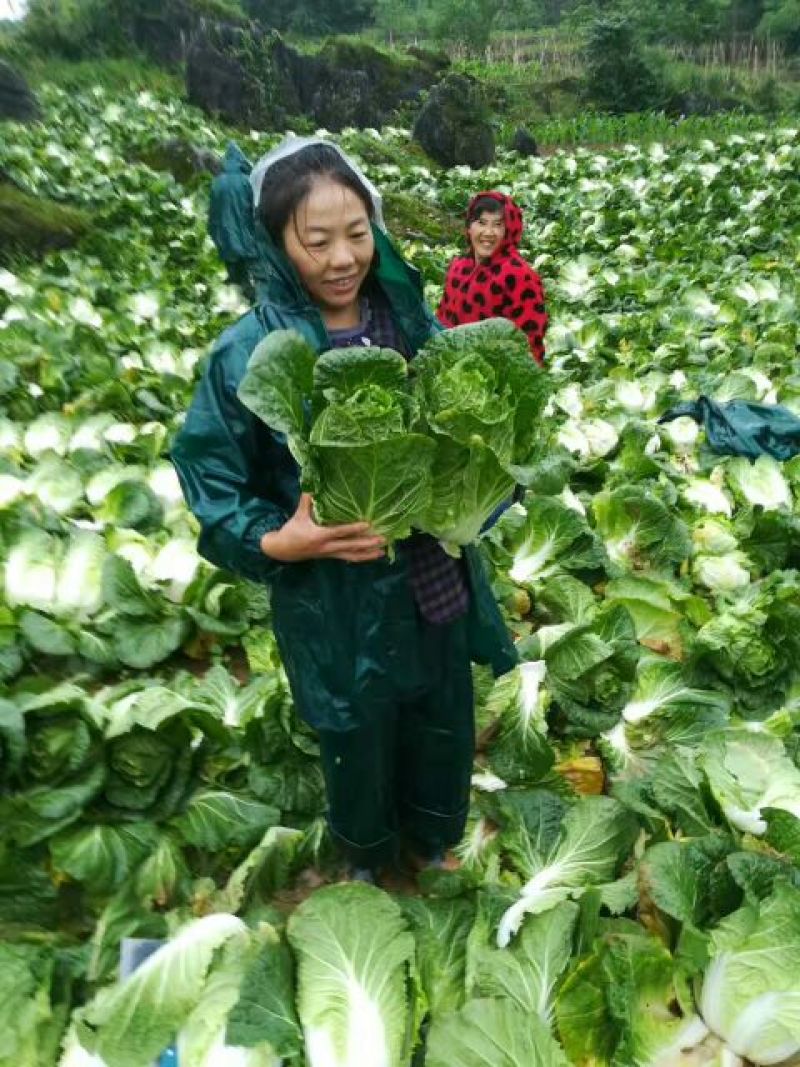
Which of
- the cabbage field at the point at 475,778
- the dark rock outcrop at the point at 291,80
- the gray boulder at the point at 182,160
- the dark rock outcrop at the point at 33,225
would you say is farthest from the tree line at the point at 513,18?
the cabbage field at the point at 475,778

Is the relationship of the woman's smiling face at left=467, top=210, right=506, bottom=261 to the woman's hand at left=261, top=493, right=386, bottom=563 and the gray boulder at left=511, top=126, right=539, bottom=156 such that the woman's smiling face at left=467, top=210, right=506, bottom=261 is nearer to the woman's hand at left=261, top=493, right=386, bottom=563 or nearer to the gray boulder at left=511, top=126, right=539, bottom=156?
the woman's hand at left=261, top=493, right=386, bottom=563

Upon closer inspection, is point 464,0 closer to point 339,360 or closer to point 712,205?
point 712,205

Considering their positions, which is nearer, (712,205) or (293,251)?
(293,251)

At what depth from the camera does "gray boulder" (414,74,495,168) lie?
16.6 m

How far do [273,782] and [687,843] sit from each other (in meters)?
1.28

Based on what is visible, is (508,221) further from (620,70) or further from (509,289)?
(620,70)

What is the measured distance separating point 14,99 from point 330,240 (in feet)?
55.4

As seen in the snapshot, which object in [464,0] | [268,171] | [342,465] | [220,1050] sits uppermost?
[464,0]

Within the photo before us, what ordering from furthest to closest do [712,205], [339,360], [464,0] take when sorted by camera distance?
[464,0] < [712,205] < [339,360]

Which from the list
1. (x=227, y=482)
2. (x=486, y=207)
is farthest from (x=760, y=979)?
(x=486, y=207)

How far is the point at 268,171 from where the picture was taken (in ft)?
5.52

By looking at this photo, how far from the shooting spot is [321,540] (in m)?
1.59

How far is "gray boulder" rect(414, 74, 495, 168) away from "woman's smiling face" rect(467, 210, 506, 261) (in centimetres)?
1375

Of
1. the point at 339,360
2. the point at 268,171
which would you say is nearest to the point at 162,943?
the point at 339,360
